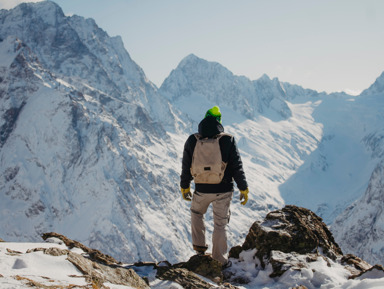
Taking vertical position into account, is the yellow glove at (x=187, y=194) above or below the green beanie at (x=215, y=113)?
below

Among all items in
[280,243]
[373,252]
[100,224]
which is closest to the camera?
[280,243]

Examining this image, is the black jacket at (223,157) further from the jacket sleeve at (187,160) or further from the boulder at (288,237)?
the boulder at (288,237)

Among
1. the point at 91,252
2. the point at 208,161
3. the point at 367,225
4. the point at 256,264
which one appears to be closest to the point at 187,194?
the point at 208,161

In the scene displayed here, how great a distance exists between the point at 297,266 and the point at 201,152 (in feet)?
11.1

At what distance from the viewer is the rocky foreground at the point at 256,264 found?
644 cm

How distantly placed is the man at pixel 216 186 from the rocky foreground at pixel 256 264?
470 millimetres

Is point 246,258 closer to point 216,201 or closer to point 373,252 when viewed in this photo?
point 216,201

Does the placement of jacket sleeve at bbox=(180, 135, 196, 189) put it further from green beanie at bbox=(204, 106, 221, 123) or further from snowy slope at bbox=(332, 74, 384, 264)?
snowy slope at bbox=(332, 74, 384, 264)

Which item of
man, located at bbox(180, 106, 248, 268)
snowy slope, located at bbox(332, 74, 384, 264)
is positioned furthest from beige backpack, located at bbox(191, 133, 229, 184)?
snowy slope, located at bbox(332, 74, 384, 264)

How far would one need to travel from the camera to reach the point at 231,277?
8.30 m

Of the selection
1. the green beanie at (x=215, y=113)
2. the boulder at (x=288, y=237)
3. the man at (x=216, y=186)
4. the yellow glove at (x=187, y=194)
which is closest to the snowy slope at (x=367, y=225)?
the boulder at (x=288, y=237)

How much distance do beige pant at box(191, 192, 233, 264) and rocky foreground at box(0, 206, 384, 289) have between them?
0.35 metres

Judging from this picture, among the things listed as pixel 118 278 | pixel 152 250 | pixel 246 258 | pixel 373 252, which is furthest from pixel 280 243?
pixel 152 250

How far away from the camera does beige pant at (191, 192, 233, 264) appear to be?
836cm
